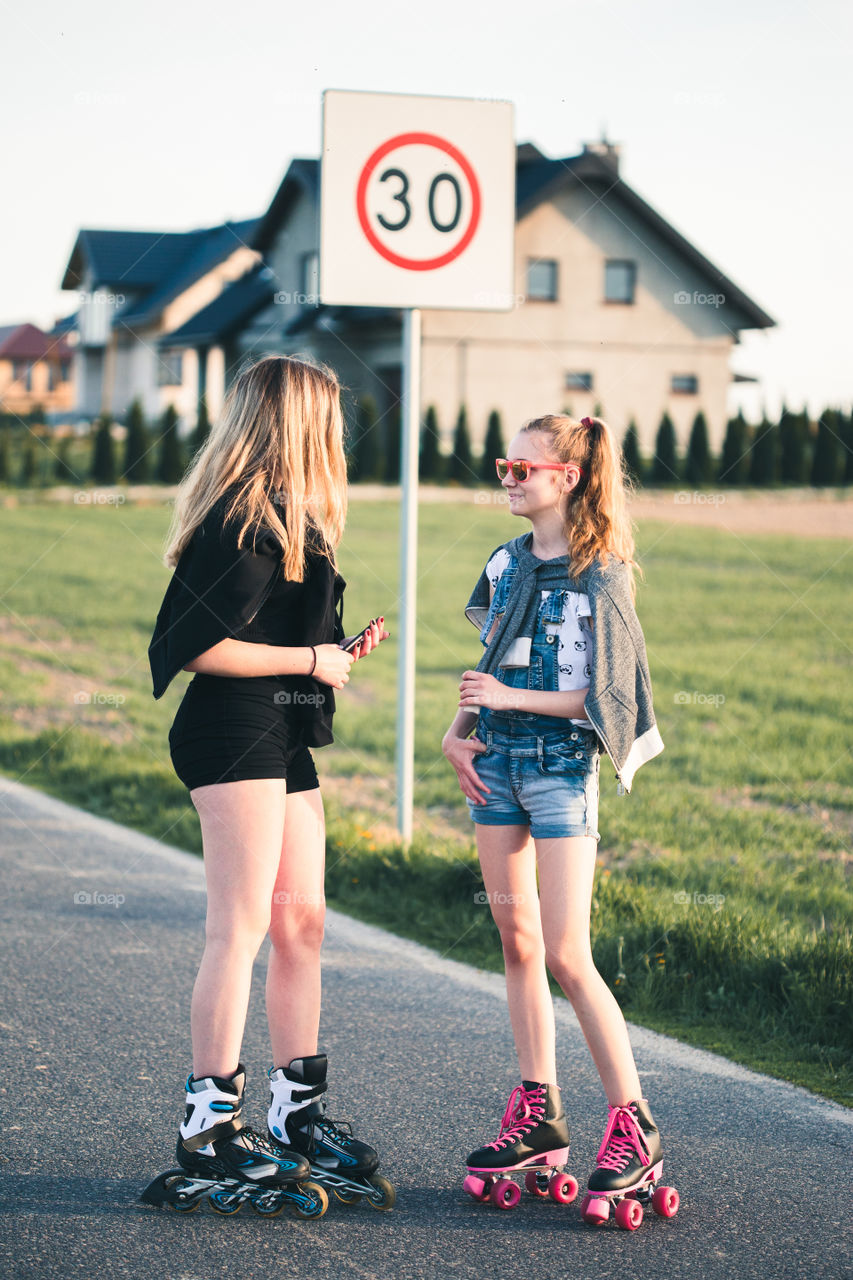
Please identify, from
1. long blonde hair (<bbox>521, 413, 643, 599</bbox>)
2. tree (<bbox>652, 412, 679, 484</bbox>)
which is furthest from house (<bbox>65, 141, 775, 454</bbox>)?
long blonde hair (<bbox>521, 413, 643, 599</bbox>)

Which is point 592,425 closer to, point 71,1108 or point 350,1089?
point 350,1089

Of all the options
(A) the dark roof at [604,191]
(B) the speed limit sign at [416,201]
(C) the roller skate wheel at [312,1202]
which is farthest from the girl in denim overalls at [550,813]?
(A) the dark roof at [604,191]

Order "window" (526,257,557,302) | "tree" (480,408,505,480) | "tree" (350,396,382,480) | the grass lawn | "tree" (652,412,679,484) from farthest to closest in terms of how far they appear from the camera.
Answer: "window" (526,257,557,302) < "tree" (652,412,679,484) < "tree" (480,408,505,480) < "tree" (350,396,382,480) < the grass lawn

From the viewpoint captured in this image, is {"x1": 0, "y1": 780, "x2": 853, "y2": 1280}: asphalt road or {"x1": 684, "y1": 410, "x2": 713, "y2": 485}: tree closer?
{"x1": 0, "y1": 780, "x2": 853, "y2": 1280}: asphalt road

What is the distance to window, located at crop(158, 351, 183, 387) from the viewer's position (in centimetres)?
4644

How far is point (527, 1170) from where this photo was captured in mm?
3428

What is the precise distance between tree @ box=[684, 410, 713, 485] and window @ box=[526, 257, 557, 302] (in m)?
6.48

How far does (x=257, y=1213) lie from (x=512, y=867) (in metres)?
1.02

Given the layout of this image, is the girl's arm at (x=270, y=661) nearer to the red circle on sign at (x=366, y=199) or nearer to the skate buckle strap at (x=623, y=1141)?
the skate buckle strap at (x=623, y=1141)

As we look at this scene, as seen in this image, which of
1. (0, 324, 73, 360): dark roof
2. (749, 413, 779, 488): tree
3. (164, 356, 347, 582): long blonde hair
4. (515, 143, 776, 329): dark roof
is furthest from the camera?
(0, 324, 73, 360): dark roof

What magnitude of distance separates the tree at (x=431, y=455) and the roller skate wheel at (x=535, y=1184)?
29812mm

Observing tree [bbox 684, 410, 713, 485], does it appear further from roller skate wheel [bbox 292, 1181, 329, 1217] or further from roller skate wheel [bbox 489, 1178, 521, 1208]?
roller skate wheel [bbox 292, 1181, 329, 1217]

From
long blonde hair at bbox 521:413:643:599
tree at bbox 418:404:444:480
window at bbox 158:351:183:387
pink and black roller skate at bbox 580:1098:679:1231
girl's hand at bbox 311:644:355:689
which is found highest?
window at bbox 158:351:183:387

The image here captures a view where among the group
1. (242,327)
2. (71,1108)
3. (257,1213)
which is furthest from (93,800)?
(242,327)
